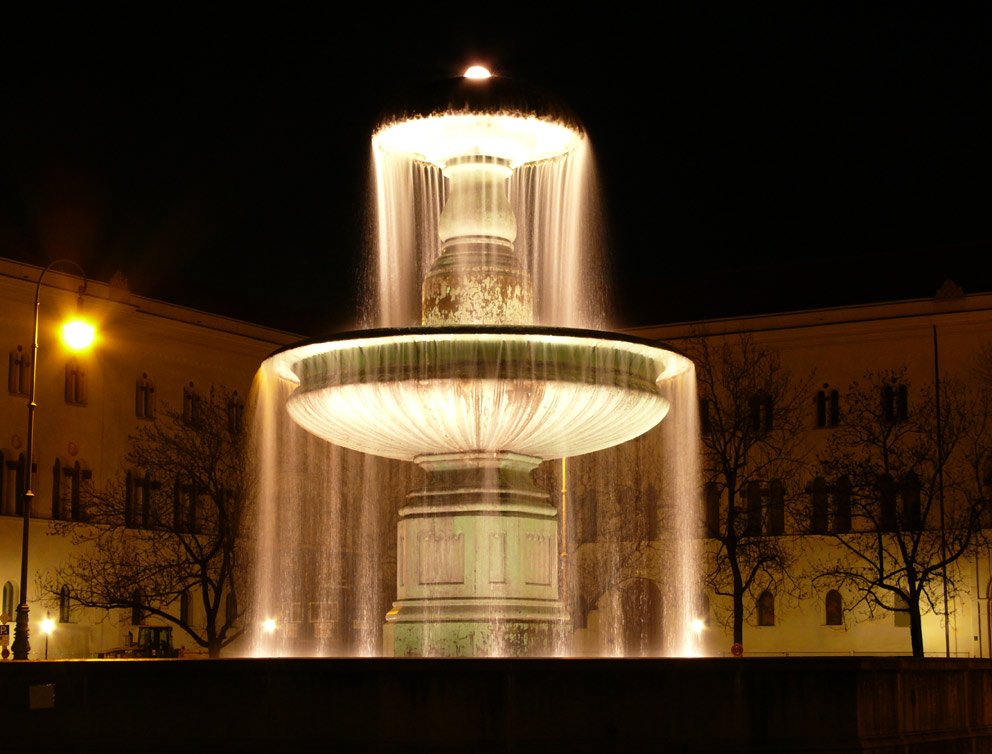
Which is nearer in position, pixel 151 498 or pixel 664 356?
pixel 664 356

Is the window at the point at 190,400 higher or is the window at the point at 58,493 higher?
the window at the point at 190,400

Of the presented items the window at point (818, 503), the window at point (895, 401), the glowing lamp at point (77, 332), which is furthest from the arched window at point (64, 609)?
the window at point (895, 401)

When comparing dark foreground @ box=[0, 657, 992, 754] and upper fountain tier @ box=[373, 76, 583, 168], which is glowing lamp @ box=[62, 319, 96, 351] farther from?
dark foreground @ box=[0, 657, 992, 754]

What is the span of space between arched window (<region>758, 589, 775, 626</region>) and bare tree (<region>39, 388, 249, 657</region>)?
56.7 ft

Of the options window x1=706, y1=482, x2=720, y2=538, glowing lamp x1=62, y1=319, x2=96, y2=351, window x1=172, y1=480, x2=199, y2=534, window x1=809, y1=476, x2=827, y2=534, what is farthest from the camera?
window x1=706, y1=482, x2=720, y2=538

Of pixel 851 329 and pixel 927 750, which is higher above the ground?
pixel 851 329

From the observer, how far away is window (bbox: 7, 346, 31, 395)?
165 ft

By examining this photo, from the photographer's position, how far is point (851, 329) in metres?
57.0

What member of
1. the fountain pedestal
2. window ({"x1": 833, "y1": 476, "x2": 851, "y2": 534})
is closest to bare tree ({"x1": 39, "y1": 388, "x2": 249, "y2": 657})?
window ({"x1": 833, "y1": 476, "x2": 851, "y2": 534})

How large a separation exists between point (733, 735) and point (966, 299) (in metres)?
43.9

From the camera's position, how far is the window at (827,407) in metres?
56.4

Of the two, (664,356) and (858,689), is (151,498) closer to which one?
(664,356)

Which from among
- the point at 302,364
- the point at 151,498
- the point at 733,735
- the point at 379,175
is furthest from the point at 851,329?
the point at 733,735

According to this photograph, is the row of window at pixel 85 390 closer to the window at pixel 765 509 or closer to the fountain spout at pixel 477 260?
the window at pixel 765 509
